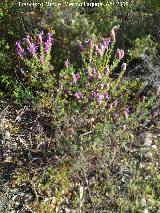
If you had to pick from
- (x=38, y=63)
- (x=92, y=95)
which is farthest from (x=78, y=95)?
(x=38, y=63)

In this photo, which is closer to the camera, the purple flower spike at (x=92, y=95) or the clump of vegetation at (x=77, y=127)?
the clump of vegetation at (x=77, y=127)

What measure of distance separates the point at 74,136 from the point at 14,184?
700 millimetres

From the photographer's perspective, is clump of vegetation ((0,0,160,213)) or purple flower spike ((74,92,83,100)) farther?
purple flower spike ((74,92,83,100))

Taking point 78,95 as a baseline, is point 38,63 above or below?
above

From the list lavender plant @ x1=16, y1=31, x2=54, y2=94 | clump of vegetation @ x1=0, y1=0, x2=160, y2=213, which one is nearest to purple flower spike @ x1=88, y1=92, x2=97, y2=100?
clump of vegetation @ x1=0, y1=0, x2=160, y2=213

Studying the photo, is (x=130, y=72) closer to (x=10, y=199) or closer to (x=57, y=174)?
(x=57, y=174)

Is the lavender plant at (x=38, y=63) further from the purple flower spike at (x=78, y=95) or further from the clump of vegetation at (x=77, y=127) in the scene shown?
the purple flower spike at (x=78, y=95)

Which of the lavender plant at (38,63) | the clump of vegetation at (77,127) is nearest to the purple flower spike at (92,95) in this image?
the clump of vegetation at (77,127)

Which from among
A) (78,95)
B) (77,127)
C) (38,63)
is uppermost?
(38,63)

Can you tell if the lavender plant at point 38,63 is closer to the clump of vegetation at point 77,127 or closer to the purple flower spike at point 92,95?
the clump of vegetation at point 77,127

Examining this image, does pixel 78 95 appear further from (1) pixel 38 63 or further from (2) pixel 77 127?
(1) pixel 38 63

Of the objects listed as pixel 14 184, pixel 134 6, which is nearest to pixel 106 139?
pixel 14 184

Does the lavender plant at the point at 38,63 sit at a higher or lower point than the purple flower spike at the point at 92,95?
higher

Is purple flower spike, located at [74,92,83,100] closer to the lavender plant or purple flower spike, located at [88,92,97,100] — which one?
purple flower spike, located at [88,92,97,100]
